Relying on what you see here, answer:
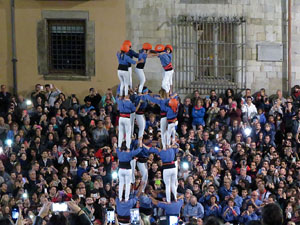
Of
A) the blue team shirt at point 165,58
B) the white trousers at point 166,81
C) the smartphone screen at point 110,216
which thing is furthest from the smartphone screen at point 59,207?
the blue team shirt at point 165,58

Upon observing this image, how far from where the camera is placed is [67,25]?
2683 centimetres

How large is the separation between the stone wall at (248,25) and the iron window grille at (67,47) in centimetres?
180

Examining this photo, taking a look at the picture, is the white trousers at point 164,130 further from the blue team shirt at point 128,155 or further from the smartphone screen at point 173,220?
the smartphone screen at point 173,220

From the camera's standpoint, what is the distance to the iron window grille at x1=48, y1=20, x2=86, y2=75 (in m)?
26.8

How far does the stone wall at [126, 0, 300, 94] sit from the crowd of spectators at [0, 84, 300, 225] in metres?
1.15

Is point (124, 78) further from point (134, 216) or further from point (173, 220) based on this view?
point (173, 220)

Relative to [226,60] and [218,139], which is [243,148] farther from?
[226,60]

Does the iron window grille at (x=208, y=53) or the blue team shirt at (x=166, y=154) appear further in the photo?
the iron window grille at (x=208, y=53)

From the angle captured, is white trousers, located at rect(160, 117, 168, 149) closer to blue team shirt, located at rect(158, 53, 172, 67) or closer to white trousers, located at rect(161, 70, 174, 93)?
white trousers, located at rect(161, 70, 174, 93)

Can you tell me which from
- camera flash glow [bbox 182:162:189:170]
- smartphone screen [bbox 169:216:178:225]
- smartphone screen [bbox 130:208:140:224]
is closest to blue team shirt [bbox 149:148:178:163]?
smartphone screen [bbox 169:216:178:225]

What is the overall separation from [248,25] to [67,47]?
21.9 ft

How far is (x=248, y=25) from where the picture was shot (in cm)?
2739

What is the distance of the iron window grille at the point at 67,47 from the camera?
26797 millimetres

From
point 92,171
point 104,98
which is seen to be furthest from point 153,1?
point 92,171
